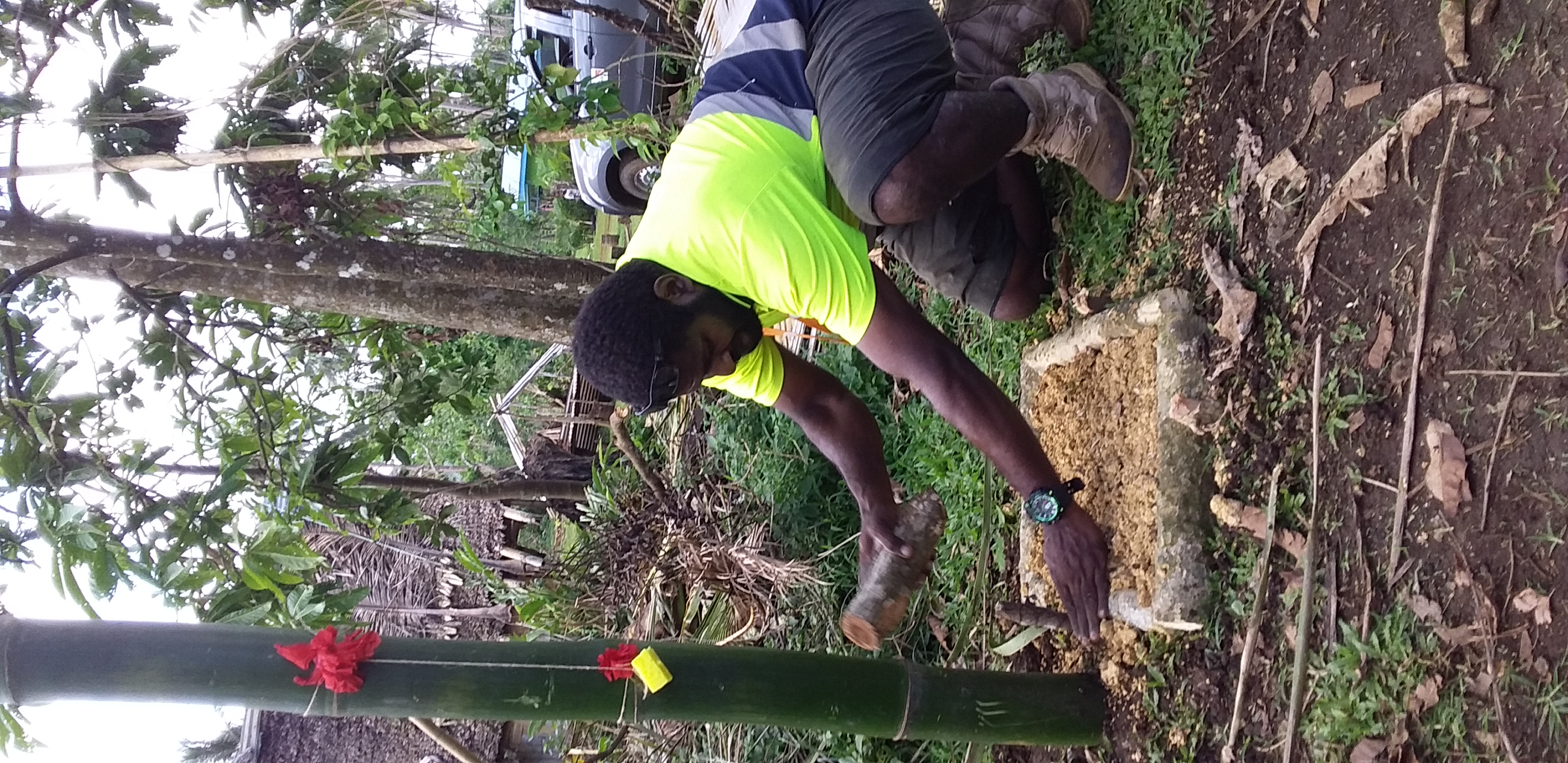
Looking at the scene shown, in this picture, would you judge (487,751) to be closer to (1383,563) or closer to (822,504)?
(822,504)

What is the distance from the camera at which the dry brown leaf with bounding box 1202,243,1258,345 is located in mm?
2055

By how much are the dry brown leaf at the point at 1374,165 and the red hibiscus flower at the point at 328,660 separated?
2219mm

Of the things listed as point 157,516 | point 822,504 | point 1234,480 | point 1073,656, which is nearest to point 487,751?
point 822,504

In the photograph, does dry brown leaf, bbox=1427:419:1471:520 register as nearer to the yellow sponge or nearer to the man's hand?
the man's hand

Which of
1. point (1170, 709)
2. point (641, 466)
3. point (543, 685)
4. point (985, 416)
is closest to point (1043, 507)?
point (985, 416)

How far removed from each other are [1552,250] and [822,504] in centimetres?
286

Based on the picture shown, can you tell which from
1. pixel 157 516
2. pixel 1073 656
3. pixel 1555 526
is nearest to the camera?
pixel 1555 526

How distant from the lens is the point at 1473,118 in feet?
5.28

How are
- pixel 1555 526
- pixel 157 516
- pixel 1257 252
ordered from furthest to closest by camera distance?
pixel 157 516 < pixel 1257 252 < pixel 1555 526

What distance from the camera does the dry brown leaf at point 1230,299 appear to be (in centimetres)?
205

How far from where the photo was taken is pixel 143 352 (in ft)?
10.6

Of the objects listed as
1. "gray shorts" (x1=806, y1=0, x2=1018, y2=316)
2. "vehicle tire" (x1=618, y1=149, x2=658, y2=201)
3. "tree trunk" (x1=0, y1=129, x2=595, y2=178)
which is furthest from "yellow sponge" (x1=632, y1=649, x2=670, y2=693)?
"vehicle tire" (x1=618, y1=149, x2=658, y2=201)

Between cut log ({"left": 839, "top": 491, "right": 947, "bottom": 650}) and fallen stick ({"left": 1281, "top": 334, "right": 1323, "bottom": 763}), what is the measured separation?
3.31 ft

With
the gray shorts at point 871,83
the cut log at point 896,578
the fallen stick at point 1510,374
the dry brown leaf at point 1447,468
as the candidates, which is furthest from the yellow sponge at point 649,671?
the fallen stick at point 1510,374
